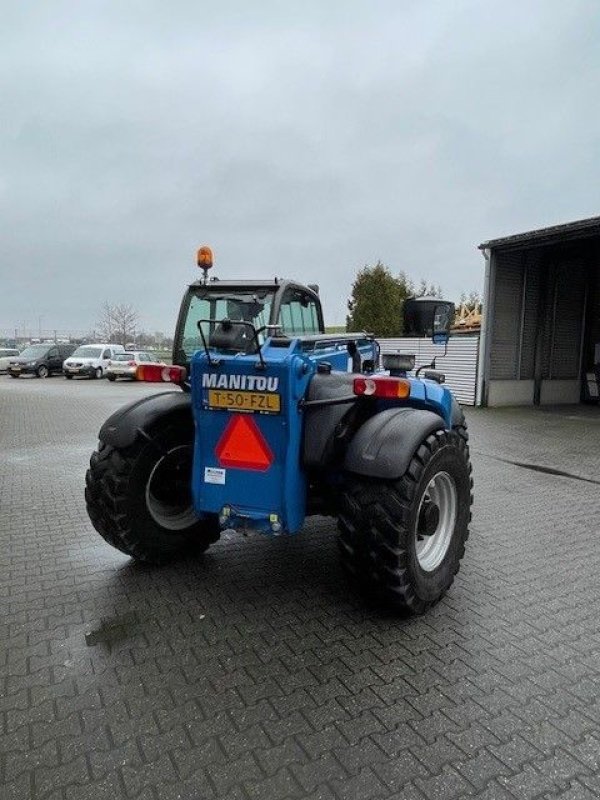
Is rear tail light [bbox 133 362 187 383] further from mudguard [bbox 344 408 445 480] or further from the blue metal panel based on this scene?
mudguard [bbox 344 408 445 480]

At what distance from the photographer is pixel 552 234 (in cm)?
1368

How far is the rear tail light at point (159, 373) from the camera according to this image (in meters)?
3.94

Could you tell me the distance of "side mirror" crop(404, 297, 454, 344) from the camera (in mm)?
3994

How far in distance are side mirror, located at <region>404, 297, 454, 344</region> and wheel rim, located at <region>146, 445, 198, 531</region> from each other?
1.78 metres

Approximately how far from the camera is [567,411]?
15.1 meters

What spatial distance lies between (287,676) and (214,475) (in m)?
1.19

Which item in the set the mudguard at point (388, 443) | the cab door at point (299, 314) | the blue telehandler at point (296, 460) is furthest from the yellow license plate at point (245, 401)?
the cab door at point (299, 314)

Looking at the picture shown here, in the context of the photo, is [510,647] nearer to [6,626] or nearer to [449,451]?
[449,451]

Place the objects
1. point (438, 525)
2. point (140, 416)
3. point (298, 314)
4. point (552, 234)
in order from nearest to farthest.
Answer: point (438, 525) < point (140, 416) < point (298, 314) < point (552, 234)

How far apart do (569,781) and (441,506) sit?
1.78 m

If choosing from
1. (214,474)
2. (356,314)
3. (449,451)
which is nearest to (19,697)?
(214,474)

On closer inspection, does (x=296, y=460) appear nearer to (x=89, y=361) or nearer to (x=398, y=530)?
(x=398, y=530)

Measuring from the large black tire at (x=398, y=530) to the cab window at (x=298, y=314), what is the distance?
7.78ft

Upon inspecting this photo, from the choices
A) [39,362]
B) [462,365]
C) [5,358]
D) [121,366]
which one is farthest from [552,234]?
[5,358]
